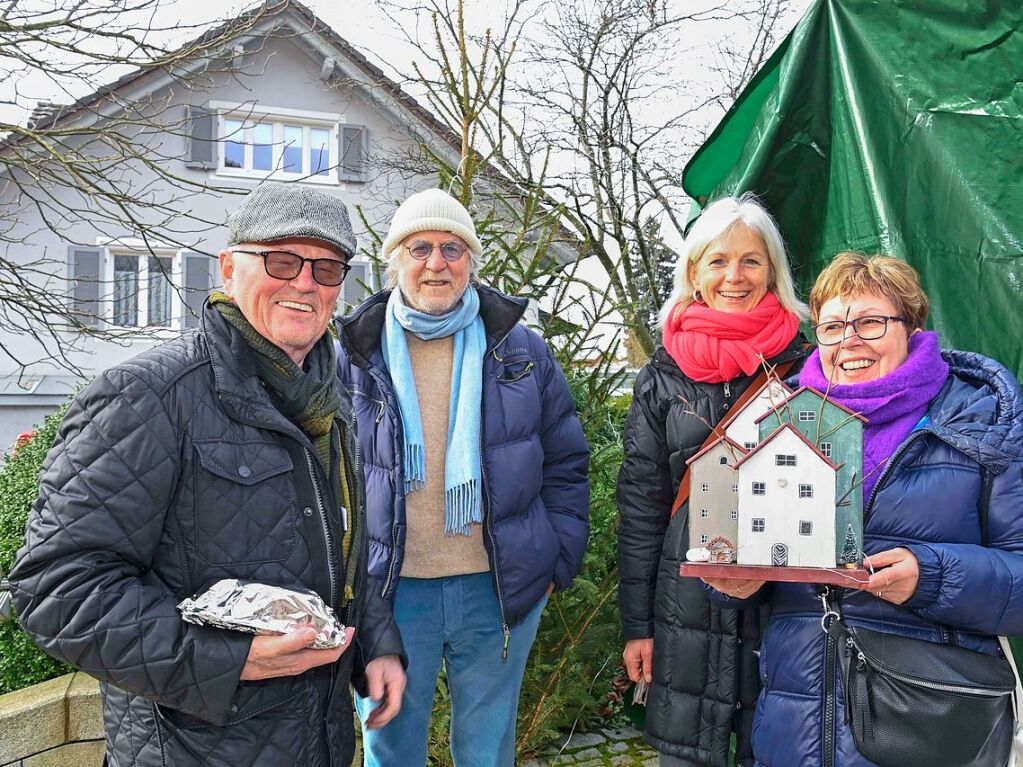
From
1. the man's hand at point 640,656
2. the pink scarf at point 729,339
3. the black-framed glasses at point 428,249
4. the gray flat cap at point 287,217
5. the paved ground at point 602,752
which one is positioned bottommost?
the paved ground at point 602,752

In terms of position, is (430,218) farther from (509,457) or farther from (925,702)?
(925,702)

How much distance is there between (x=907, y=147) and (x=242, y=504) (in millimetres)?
2635

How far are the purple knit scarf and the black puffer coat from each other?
0.44 metres

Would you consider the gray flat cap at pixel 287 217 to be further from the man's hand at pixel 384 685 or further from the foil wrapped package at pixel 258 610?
the man's hand at pixel 384 685

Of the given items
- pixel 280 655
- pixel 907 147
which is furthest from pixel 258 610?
pixel 907 147

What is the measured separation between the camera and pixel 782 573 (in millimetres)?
1827

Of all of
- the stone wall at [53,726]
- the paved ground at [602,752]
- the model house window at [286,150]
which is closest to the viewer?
the stone wall at [53,726]

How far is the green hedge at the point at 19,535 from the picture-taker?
12.8ft

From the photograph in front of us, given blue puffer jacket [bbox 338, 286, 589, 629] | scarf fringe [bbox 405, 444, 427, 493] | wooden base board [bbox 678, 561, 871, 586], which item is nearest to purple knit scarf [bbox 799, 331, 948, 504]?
wooden base board [bbox 678, 561, 871, 586]

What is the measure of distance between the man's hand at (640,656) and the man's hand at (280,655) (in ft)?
4.24

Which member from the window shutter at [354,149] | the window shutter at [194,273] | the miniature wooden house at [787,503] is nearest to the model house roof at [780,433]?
the miniature wooden house at [787,503]

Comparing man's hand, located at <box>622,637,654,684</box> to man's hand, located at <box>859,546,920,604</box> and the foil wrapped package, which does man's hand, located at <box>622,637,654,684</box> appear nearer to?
man's hand, located at <box>859,546,920,604</box>

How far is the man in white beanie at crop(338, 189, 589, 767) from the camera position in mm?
2525

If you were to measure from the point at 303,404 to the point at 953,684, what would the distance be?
5.46 ft
